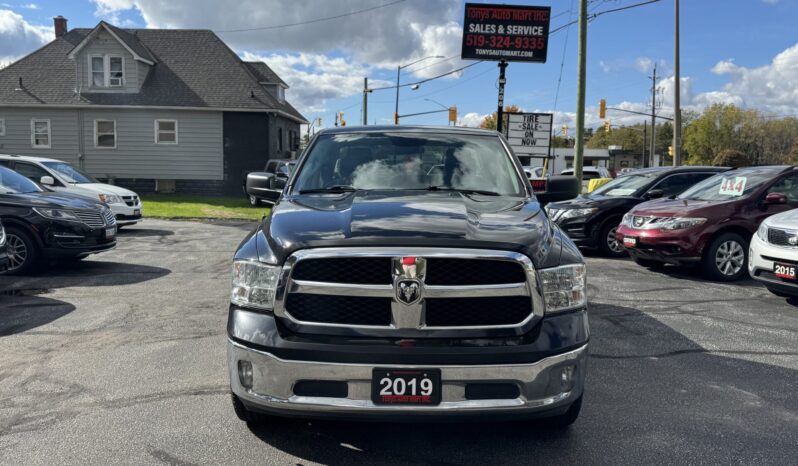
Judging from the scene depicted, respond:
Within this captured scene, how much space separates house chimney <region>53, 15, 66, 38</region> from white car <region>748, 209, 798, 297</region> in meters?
31.6

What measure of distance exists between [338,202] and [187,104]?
24488 millimetres

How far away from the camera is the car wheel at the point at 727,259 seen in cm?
888

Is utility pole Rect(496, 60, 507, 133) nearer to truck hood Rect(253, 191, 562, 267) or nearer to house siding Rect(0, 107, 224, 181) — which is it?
truck hood Rect(253, 191, 562, 267)

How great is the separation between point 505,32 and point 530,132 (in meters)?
2.97

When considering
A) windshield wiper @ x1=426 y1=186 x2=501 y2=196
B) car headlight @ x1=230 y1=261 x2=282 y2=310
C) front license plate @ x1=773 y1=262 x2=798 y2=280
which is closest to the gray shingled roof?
front license plate @ x1=773 y1=262 x2=798 y2=280

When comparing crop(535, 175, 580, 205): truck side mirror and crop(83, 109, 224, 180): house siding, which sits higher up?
crop(83, 109, 224, 180): house siding

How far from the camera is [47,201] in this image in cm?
909

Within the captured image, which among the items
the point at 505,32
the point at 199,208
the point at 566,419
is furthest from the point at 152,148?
the point at 566,419

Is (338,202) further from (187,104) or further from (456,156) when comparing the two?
(187,104)

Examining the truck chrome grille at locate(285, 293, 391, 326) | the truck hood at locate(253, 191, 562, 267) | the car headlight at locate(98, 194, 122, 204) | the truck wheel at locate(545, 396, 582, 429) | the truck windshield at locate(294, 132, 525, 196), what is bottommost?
the truck wheel at locate(545, 396, 582, 429)

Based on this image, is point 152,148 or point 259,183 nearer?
point 259,183

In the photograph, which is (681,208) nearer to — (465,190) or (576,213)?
(576,213)

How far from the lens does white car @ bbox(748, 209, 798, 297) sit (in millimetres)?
6875

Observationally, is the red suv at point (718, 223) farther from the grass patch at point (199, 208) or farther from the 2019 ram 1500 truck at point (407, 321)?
the grass patch at point (199, 208)
